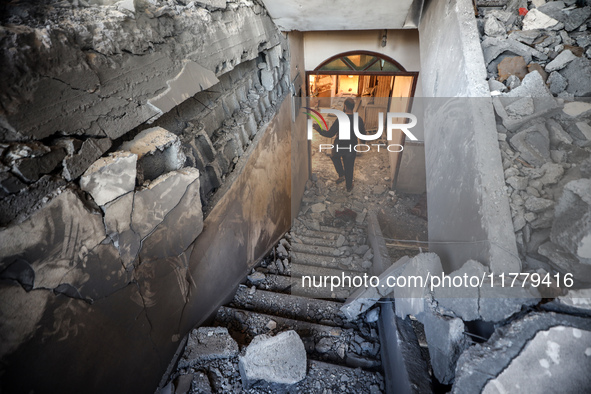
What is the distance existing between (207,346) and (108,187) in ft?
4.98

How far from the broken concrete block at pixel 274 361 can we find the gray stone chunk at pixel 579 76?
9.48 ft

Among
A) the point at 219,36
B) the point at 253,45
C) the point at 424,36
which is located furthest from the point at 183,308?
the point at 424,36

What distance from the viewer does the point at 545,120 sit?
6.84 ft

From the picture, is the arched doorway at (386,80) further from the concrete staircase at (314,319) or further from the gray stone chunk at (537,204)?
the gray stone chunk at (537,204)

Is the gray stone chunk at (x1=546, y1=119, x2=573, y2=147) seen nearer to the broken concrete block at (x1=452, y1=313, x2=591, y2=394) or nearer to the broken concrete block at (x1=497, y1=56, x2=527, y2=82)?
the broken concrete block at (x1=497, y1=56, x2=527, y2=82)

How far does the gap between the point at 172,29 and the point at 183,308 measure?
207 cm

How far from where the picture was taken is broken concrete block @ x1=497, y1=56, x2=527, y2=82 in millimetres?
2377

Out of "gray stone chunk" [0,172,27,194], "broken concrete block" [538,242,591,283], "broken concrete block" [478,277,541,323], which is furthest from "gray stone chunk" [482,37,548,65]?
"gray stone chunk" [0,172,27,194]

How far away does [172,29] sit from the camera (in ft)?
6.31

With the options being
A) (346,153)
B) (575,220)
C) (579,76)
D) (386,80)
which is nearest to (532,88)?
(579,76)

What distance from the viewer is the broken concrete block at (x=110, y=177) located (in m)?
1.41

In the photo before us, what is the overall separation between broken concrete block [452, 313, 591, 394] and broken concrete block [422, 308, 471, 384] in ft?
0.73

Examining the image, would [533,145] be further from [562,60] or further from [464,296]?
[464,296]

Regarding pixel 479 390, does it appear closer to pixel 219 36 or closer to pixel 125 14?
pixel 125 14
